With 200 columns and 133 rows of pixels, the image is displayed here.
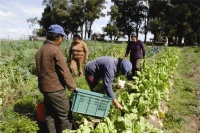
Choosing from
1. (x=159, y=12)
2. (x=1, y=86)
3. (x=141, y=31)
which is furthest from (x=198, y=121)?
(x=141, y=31)

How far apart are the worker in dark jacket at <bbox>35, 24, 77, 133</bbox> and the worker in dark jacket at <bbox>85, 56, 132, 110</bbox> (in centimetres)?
65

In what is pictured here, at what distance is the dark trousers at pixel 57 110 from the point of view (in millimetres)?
4077

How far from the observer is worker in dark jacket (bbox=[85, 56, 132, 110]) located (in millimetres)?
4234

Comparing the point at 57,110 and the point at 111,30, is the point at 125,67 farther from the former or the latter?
the point at 111,30

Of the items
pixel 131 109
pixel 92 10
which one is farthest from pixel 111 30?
pixel 131 109

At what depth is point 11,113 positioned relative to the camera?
17.7 feet

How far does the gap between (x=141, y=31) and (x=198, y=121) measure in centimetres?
5655

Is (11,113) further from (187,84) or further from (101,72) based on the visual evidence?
(187,84)

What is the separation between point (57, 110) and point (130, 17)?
58476 mm

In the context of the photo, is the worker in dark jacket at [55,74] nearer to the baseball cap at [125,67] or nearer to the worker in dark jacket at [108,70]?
the worker in dark jacket at [108,70]

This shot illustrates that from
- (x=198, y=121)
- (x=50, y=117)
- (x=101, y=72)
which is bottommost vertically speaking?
(x=198, y=121)

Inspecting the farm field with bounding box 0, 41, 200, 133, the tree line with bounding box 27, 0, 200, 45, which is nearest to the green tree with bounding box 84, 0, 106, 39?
the tree line with bounding box 27, 0, 200, 45

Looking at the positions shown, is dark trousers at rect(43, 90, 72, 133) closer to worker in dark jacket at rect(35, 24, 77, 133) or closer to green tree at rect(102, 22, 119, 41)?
worker in dark jacket at rect(35, 24, 77, 133)

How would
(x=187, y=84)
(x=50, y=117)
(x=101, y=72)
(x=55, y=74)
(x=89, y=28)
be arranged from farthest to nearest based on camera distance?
(x=89, y=28) < (x=187, y=84) < (x=101, y=72) < (x=50, y=117) < (x=55, y=74)
